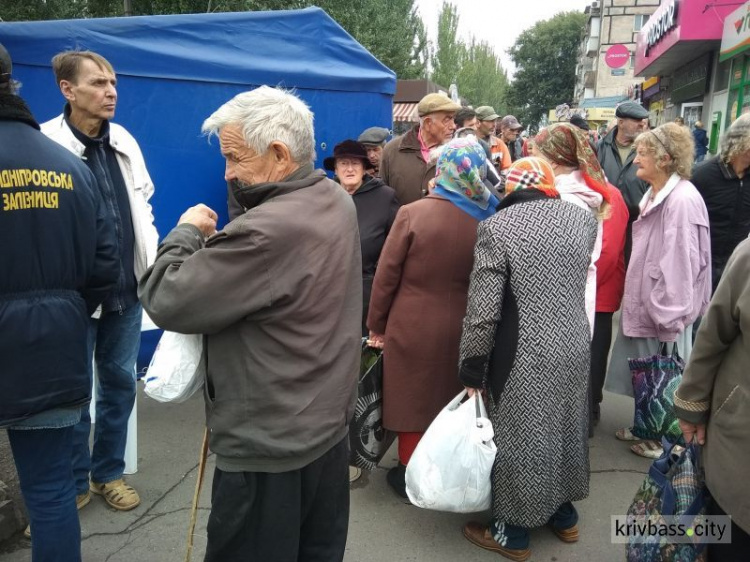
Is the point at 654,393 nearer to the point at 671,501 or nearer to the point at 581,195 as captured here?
the point at 581,195

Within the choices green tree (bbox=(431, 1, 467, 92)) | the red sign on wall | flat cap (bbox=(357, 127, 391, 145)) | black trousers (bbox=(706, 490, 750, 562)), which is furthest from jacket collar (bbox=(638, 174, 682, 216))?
green tree (bbox=(431, 1, 467, 92))

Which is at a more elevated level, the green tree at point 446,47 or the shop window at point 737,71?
the green tree at point 446,47

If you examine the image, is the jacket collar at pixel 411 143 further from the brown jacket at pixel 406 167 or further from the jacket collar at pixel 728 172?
the jacket collar at pixel 728 172

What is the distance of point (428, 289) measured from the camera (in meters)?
2.95

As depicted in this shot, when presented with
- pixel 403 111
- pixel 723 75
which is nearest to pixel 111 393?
pixel 723 75

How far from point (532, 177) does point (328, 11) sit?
508 inches

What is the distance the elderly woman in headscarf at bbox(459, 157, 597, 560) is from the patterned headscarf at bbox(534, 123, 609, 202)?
591 mm

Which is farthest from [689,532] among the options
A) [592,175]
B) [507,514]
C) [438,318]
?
[592,175]

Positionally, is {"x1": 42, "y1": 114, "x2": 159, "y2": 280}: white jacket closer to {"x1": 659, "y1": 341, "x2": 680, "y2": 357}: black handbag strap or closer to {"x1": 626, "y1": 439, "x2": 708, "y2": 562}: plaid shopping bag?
{"x1": 626, "y1": 439, "x2": 708, "y2": 562}: plaid shopping bag

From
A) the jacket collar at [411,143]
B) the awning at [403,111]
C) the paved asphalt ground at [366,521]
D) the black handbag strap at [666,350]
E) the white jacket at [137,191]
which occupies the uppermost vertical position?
the awning at [403,111]

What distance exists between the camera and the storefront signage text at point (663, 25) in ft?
52.0

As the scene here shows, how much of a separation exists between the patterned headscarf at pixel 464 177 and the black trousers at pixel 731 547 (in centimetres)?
149

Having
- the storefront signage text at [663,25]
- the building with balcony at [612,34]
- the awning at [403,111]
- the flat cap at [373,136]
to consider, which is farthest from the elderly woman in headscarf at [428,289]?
the building with balcony at [612,34]

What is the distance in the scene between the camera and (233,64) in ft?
14.6
